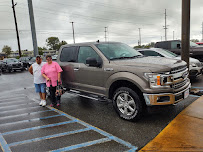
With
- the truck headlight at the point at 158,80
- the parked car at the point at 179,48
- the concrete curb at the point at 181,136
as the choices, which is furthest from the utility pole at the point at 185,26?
the parked car at the point at 179,48

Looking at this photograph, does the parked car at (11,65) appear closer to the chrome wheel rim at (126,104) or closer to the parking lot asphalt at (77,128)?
the parking lot asphalt at (77,128)

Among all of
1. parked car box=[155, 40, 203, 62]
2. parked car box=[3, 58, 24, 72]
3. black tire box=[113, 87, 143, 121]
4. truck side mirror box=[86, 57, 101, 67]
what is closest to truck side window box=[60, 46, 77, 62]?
truck side mirror box=[86, 57, 101, 67]

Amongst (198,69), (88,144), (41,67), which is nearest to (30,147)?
(88,144)

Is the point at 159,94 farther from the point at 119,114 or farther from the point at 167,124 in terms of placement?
the point at 119,114

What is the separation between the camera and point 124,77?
13.5ft

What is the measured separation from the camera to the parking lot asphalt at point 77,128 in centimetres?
338

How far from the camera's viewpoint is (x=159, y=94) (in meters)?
3.73

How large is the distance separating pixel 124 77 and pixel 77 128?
1.56 meters

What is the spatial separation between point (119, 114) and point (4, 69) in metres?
20.1

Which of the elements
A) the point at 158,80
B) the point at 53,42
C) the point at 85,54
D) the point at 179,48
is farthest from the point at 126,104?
the point at 53,42

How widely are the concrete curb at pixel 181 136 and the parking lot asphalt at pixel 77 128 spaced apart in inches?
6.8

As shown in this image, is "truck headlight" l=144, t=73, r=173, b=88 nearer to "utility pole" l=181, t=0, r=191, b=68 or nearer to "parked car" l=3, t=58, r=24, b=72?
"utility pole" l=181, t=0, r=191, b=68

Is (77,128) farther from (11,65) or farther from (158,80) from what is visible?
(11,65)

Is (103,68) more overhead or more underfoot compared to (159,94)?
more overhead
